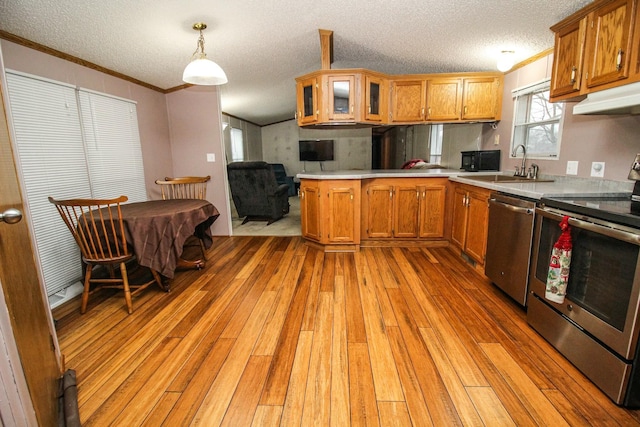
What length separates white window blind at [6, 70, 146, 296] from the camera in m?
2.26

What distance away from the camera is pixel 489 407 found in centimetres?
135

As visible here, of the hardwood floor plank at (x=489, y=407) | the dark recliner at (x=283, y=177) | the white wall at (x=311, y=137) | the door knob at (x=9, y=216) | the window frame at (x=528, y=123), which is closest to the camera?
the door knob at (x=9, y=216)

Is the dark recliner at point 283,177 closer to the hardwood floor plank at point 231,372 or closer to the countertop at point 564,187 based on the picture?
the countertop at point 564,187

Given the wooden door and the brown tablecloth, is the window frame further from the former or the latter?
the wooden door

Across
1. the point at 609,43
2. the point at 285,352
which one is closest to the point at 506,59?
the point at 609,43

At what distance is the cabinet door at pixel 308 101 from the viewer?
11.6ft

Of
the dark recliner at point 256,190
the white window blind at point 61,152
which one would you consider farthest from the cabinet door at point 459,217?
the white window blind at point 61,152

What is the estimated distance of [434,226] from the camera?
3611 mm

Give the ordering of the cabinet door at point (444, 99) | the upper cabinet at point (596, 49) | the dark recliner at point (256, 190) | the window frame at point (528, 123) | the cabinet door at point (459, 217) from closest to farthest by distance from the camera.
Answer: the upper cabinet at point (596, 49), the window frame at point (528, 123), the cabinet door at point (459, 217), the cabinet door at point (444, 99), the dark recliner at point (256, 190)

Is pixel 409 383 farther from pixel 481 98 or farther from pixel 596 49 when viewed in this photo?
pixel 481 98

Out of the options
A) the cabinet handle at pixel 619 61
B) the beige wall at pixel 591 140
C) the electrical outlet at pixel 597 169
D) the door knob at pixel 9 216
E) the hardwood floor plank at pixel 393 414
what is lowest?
the hardwood floor plank at pixel 393 414

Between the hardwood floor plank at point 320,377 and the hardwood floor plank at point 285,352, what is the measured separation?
0.12m

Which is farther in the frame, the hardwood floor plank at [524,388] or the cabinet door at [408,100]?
the cabinet door at [408,100]

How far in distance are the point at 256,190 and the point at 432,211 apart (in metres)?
2.73
